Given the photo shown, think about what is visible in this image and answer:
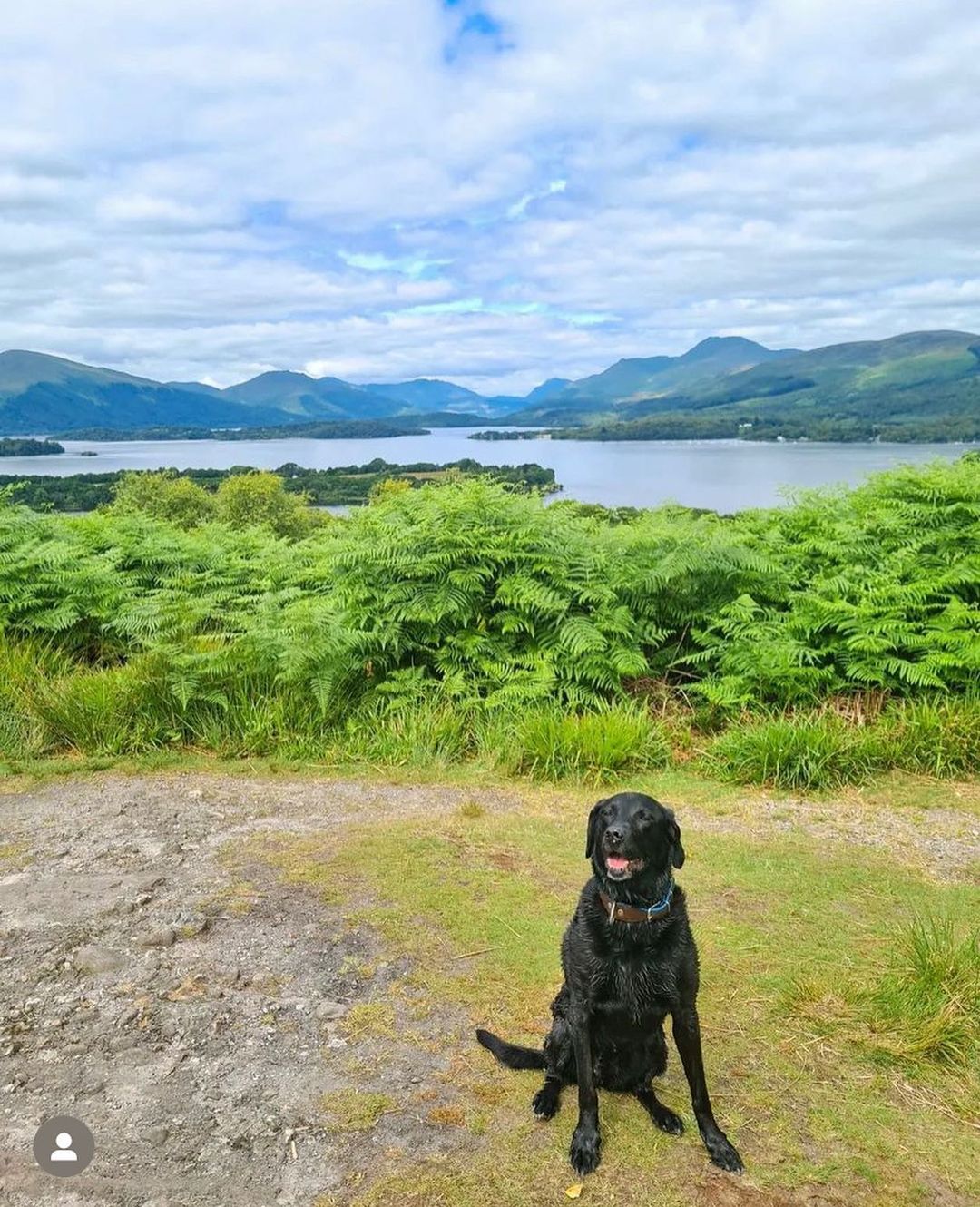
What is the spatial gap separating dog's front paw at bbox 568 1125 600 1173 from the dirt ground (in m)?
0.34

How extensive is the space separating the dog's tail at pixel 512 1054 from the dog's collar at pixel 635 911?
2.46 feet

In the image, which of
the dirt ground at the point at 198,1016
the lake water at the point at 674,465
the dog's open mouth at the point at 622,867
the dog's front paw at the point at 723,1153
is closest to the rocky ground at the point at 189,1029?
the dirt ground at the point at 198,1016

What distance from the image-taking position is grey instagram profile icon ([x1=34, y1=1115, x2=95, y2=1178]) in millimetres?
2789

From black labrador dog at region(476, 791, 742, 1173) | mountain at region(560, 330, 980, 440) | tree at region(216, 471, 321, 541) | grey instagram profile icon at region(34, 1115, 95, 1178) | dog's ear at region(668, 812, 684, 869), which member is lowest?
tree at region(216, 471, 321, 541)

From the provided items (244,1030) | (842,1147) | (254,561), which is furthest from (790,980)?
(254,561)

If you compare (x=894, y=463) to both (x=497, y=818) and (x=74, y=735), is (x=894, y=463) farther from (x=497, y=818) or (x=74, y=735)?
(x=74, y=735)

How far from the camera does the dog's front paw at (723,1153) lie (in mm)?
2817

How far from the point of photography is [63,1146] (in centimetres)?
288

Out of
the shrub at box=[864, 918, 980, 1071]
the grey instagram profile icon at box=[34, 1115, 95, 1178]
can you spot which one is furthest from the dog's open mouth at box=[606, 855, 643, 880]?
the grey instagram profile icon at box=[34, 1115, 95, 1178]

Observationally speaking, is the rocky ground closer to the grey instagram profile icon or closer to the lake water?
the grey instagram profile icon

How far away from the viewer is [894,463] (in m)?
9.84

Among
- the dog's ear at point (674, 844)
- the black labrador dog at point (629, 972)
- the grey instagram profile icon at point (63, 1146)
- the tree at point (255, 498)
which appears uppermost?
the dog's ear at point (674, 844)

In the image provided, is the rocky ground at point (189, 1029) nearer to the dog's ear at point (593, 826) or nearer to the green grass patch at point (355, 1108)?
the green grass patch at point (355, 1108)

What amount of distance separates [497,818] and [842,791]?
2.52 metres
